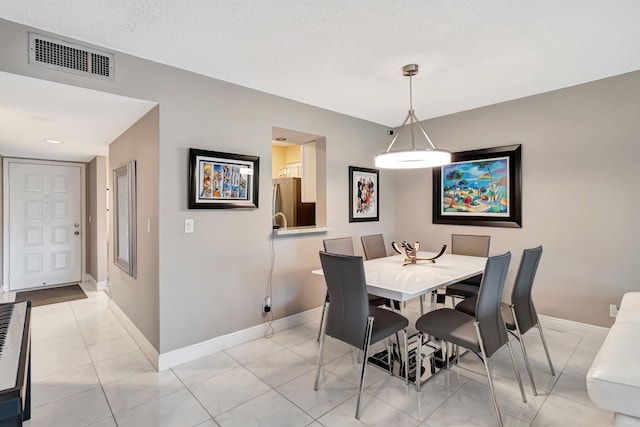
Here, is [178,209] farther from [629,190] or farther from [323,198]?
[629,190]

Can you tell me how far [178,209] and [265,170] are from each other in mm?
903

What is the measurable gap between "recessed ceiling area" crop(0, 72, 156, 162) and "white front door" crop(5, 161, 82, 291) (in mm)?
791

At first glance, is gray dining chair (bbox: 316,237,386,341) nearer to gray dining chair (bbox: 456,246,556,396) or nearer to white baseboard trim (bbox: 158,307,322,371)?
white baseboard trim (bbox: 158,307,322,371)

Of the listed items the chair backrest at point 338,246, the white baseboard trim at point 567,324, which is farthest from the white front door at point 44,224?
the white baseboard trim at point 567,324

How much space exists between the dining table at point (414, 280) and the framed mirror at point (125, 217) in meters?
1.85

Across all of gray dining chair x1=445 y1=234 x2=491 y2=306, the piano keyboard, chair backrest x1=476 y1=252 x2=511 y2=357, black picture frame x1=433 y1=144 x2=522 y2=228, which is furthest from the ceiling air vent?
black picture frame x1=433 y1=144 x2=522 y2=228

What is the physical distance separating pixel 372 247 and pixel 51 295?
4.55 meters

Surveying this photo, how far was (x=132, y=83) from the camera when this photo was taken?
93.4 inches

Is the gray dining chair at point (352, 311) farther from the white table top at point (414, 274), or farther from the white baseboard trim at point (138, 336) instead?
the white baseboard trim at point (138, 336)

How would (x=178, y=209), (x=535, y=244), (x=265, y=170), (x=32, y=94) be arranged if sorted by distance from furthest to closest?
(x=535, y=244)
(x=265, y=170)
(x=178, y=209)
(x=32, y=94)

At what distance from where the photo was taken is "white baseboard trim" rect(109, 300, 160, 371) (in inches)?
101

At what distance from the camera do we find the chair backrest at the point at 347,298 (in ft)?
6.49

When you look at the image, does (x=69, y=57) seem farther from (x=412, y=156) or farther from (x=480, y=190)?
(x=480, y=190)

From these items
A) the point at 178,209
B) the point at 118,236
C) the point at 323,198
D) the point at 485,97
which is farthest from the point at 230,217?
the point at 485,97
